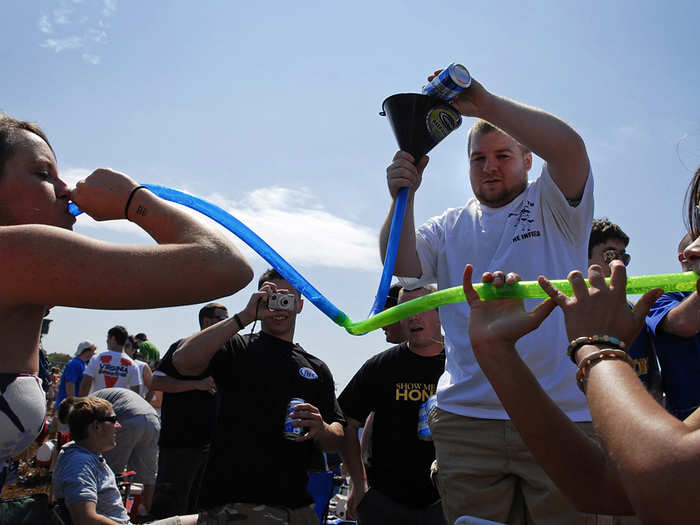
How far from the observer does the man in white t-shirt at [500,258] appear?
82.8 inches

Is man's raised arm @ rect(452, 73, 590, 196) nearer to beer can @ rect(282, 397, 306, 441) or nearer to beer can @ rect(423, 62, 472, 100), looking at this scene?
beer can @ rect(423, 62, 472, 100)

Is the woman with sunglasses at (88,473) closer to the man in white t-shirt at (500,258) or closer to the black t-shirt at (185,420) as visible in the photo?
the black t-shirt at (185,420)

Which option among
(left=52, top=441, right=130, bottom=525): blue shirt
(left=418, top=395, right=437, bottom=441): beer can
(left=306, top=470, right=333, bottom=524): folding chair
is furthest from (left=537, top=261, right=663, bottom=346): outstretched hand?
(left=52, top=441, right=130, bottom=525): blue shirt

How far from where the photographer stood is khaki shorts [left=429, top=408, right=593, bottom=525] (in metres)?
2.03

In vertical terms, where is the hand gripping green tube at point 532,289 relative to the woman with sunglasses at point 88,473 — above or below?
above

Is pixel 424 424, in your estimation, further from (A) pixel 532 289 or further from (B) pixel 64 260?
(B) pixel 64 260

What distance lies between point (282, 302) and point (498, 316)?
202cm

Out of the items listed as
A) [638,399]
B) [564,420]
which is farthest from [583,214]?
[638,399]

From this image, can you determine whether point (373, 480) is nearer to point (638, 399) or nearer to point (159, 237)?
point (159, 237)

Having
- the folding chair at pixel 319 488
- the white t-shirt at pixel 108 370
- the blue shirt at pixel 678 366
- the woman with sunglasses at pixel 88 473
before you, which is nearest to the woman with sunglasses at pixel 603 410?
the blue shirt at pixel 678 366

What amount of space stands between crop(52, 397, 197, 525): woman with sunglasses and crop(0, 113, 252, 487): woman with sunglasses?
7.29 feet

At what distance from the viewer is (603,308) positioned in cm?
123

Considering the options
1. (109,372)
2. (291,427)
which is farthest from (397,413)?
(109,372)

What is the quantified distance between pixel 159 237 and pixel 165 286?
0.78 feet
